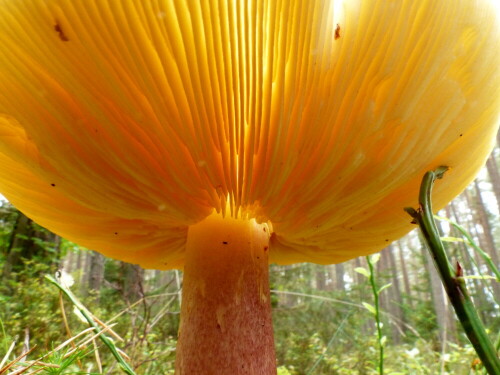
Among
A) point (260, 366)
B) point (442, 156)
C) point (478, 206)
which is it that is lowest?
point (260, 366)

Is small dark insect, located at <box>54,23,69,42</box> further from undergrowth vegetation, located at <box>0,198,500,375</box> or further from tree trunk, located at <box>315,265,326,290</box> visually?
tree trunk, located at <box>315,265,326,290</box>

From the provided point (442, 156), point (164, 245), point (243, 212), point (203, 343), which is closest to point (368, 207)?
point (442, 156)

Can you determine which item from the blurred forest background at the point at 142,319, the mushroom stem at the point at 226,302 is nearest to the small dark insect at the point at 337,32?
the mushroom stem at the point at 226,302

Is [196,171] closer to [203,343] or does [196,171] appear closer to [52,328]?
[203,343]

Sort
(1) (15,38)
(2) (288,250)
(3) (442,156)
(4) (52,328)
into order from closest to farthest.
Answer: (1) (15,38) < (3) (442,156) < (2) (288,250) < (4) (52,328)

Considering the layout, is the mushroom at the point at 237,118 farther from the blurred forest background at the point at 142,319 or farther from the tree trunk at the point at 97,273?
the tree trunk at the point at 97,273

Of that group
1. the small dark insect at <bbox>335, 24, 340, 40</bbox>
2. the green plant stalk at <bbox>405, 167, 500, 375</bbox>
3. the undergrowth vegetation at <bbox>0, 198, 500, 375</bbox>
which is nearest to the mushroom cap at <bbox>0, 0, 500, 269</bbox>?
the small dark insect at <bbox>335, 24, 340, 40</bbox>

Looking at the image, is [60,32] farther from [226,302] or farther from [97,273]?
[97,273]

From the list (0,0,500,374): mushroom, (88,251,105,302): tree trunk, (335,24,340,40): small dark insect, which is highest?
(88,251,105,302): tree trunk
